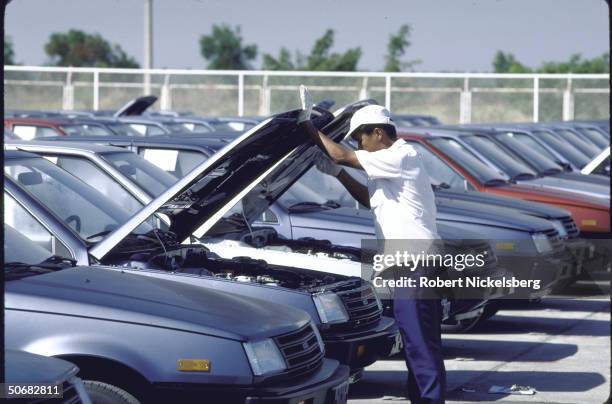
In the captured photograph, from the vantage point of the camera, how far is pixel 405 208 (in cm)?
685

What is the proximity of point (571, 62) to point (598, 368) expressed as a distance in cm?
5033

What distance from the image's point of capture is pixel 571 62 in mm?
57906

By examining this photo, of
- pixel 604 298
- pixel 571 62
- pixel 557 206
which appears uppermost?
pixel 571 62

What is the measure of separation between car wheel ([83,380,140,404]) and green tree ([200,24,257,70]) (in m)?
73.4

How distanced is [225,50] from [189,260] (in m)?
72.8

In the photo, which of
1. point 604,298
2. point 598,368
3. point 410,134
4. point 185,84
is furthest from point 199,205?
point 185,84

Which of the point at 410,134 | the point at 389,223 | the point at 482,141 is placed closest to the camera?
the point at 389,223

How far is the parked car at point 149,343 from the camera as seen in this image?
5.46 meters

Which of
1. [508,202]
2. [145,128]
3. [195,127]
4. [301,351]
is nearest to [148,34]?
[195,127]

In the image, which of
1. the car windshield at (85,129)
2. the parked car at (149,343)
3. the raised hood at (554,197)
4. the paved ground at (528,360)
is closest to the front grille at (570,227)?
the paved ground at (528,360)

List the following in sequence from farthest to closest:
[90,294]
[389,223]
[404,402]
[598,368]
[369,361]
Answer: [598,368], [404,402], [369,361], [389,223], [90,294]

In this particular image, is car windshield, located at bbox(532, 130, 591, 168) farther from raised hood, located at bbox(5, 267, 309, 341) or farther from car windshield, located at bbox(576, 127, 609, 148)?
raised hood, located at bbox(5, 267, 309, 341)

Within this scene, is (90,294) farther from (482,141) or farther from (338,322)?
(482,141)

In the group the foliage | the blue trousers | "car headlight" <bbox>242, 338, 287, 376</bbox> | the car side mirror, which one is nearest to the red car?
the car side mirror
